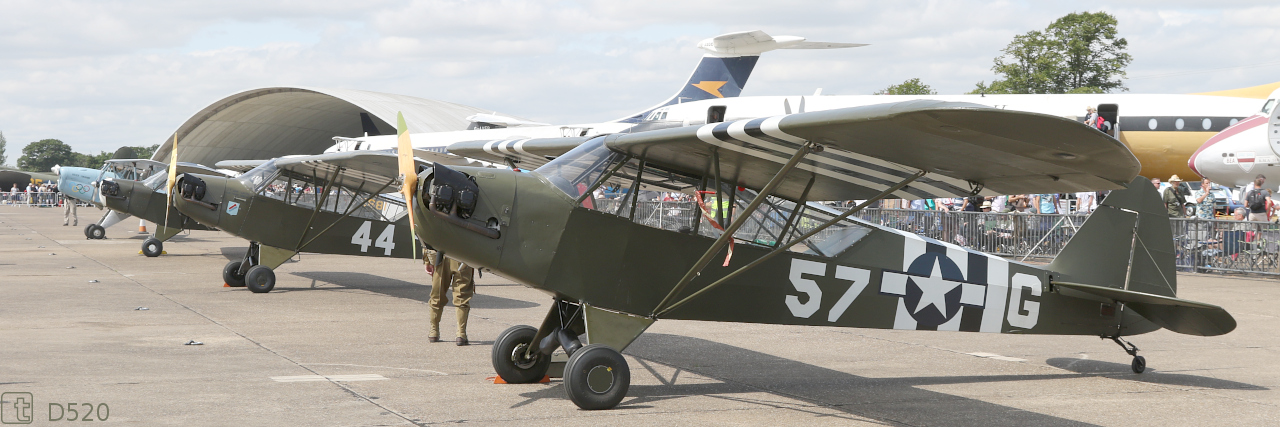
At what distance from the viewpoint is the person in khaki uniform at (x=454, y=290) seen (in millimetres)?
9031

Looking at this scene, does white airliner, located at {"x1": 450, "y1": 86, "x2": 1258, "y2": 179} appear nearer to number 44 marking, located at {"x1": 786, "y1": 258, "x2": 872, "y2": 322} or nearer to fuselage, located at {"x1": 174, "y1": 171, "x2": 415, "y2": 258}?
fuselage, located at {"x1": 174, "y1": 171, "x2": 415, "y2": 258}

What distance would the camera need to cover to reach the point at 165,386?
677 cm

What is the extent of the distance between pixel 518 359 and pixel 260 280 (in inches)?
310

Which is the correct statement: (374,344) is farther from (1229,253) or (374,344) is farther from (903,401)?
(1229,253)

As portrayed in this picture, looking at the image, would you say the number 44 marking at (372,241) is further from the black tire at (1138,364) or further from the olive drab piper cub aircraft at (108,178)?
the black tire at (1138,364)

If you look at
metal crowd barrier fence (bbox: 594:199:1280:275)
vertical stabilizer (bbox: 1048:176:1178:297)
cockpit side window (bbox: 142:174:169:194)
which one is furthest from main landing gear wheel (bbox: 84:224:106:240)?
vertical stabilizer (bbox: 1048:176:1178:297)

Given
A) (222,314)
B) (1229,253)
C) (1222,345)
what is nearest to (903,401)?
(1222,345)

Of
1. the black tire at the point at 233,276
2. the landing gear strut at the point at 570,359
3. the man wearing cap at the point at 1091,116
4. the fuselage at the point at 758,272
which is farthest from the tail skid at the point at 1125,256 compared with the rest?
the man wearing cap at the point at 1091,116

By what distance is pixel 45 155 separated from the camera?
16800cm

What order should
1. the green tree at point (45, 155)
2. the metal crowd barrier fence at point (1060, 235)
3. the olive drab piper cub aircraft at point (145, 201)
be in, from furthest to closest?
1. the green tree at point (45, 155)
2. the olive drab piper cub aircraft at point (145, 201)
3. the metal crowd barrier fence at point (1060, 235)

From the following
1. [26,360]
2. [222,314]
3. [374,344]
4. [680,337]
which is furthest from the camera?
[222,314]

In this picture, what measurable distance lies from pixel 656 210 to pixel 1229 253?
14637mm

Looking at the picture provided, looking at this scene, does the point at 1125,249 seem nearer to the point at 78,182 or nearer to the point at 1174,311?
the point at 1174,311

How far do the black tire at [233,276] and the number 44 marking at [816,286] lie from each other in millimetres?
10137
